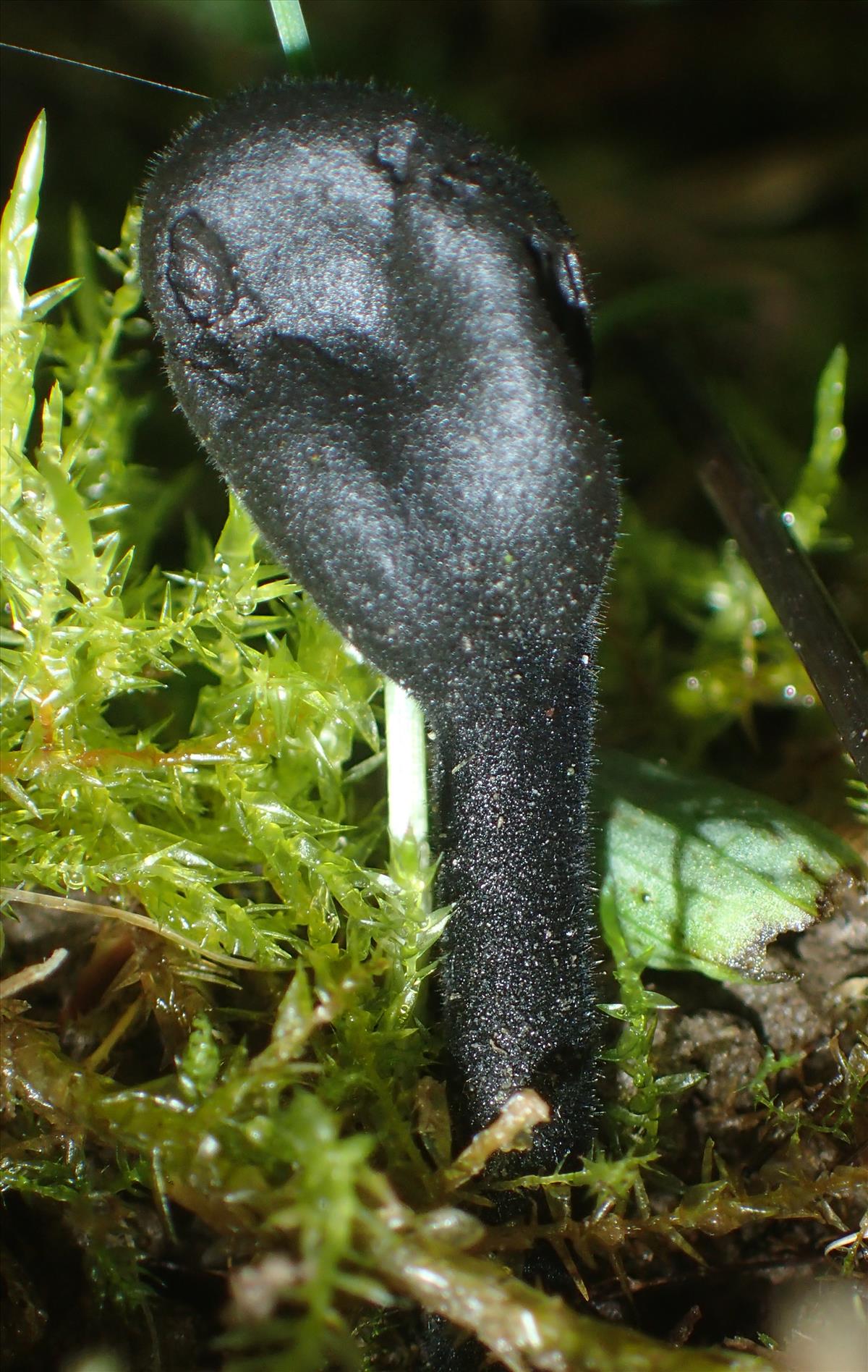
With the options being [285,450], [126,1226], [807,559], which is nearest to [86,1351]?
[126,1226]

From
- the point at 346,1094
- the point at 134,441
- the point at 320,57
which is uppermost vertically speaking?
the point at 320,57

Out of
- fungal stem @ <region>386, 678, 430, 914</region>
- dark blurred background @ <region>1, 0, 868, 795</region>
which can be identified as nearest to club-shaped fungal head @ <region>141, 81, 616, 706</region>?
fungal stem @ <region>386, 678, 430, 914</region>

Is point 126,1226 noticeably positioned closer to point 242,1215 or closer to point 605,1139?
point 242,1215

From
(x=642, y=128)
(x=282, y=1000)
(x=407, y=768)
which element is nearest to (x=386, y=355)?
(x=407, y=768)

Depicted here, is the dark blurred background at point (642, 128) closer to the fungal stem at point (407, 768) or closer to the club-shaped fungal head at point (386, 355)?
the fungal stem at point (407, 768)

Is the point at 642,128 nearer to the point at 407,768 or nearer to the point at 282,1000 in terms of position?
the point at 407,768

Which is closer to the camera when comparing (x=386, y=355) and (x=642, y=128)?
(x=386, y=355)
